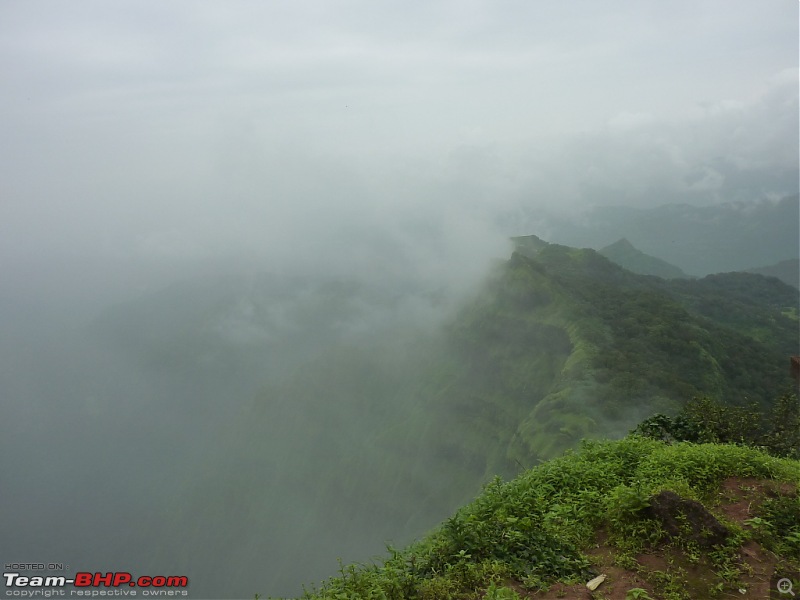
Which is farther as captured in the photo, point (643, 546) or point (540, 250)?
point (540, 250)

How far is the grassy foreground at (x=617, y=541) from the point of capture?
288 inches

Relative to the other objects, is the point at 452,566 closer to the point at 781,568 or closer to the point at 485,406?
the point at 781,568

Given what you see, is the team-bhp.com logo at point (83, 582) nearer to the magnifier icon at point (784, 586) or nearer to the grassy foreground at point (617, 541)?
the grassy foreground at point (617, 541)

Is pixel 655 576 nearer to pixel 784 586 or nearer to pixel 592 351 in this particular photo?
A: pixel 784 586

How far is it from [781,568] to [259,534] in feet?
499

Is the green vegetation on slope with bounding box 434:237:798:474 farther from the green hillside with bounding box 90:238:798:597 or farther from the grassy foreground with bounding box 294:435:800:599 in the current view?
the grassy foreground with bounding box 294:435:800:599

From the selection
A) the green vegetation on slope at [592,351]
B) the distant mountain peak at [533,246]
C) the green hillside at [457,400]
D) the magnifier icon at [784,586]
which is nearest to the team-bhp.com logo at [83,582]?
the magnifier icon at [784,586]

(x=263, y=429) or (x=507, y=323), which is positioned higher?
(x=263, y=429)

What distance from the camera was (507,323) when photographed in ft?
414

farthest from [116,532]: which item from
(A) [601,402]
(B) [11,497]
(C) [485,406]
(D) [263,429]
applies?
(A) [601,402]

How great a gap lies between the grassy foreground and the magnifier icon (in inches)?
6.9

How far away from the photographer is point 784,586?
7020 mm

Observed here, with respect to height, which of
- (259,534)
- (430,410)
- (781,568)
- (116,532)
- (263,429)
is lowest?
(781,568)

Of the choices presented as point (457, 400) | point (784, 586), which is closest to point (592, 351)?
point (457, 400)
